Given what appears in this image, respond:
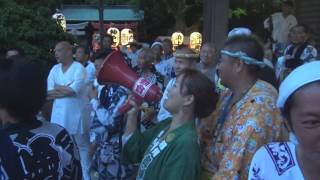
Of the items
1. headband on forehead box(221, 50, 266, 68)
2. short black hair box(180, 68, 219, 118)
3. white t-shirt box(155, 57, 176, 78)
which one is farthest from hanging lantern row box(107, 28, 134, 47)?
headband on forehead box(221, 50, 266, 68)

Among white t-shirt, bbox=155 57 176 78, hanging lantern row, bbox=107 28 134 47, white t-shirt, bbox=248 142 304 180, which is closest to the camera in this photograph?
white t-shirt, bbox=248 142 304 180

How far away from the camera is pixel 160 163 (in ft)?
10.3

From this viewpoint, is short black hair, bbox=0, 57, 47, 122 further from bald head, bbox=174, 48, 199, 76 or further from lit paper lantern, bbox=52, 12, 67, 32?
lit paper lantern, bbox=52, 12, 67, 32

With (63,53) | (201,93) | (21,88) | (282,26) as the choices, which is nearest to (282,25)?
(282,26)

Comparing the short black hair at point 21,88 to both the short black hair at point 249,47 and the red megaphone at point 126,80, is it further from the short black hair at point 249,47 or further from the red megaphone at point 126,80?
the red megaphone at point 126,80

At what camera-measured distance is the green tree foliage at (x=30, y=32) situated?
422 inches

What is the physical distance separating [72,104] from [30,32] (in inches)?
169

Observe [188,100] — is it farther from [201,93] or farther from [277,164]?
[277,164]

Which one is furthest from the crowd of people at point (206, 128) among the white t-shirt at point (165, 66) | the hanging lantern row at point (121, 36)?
the hanging lantern row at point (121, 36)

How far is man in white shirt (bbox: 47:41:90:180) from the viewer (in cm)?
711

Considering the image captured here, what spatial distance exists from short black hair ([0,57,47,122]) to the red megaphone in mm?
1517

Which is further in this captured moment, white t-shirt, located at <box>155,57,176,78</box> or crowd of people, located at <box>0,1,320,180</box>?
white t-shirt, located at <box>155,57,176,78</box>

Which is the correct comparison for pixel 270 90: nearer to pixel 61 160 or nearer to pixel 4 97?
pixel 61 160

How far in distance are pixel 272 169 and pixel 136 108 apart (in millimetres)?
1976
